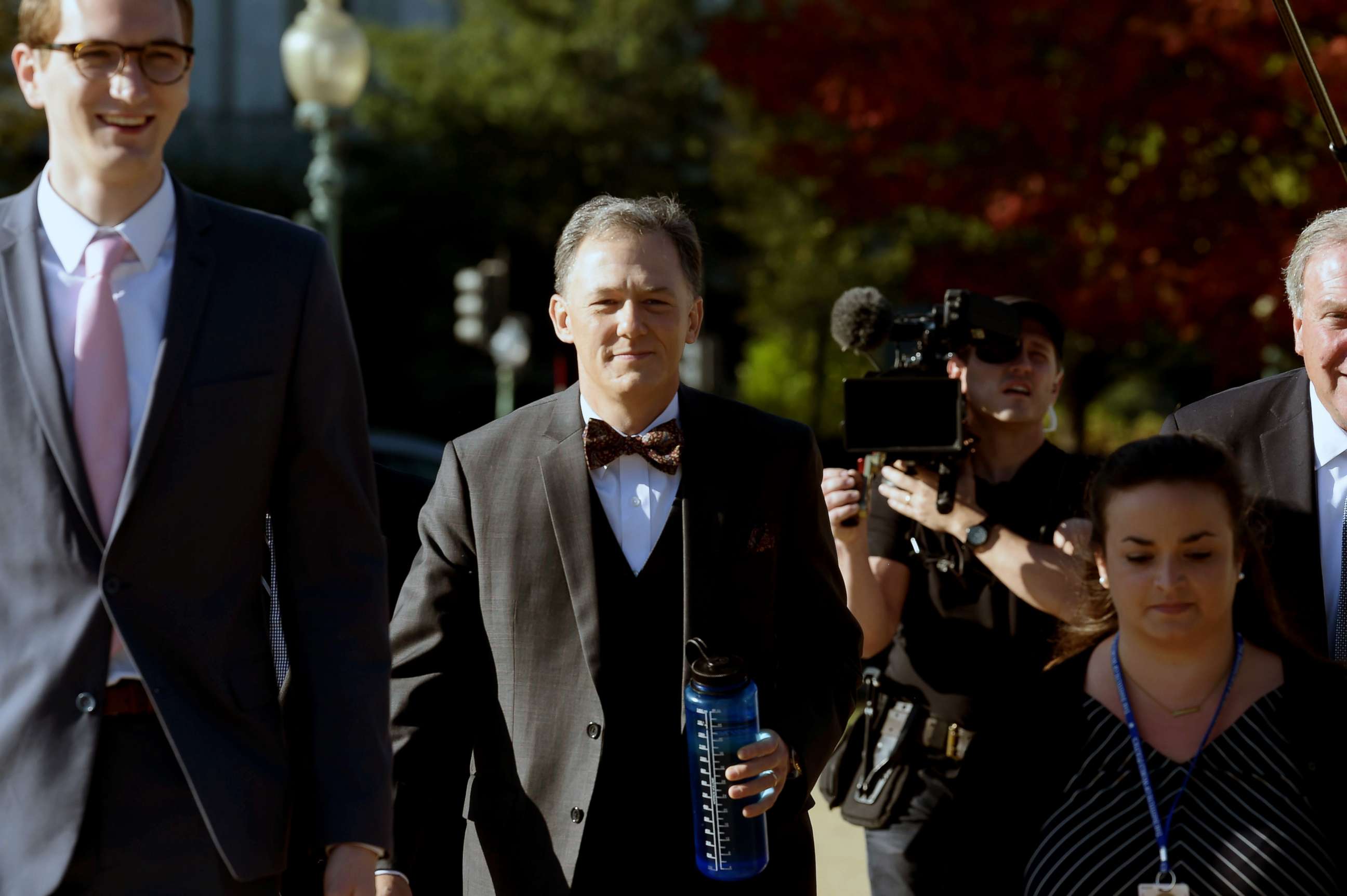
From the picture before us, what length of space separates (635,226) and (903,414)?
117 centimetres

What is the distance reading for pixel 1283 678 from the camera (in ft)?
10.3

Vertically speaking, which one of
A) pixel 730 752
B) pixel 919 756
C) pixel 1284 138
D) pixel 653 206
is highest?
pixel 1284 138

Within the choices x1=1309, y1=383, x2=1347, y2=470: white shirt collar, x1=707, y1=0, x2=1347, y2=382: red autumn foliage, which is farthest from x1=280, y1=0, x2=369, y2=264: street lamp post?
x1=1309, y1=383, x2=1347, y2=470: white shirt collar

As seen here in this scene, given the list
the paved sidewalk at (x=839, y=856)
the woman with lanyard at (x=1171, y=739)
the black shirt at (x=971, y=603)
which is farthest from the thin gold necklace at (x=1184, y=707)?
the paved sidewalk at (x=839, y=856)

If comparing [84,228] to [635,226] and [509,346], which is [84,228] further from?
[509,346]

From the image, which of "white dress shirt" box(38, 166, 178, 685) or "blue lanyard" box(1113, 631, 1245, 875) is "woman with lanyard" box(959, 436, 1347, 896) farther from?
"white dress shirt" box(38, 166, 178, 685)

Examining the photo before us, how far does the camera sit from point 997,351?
182 inches

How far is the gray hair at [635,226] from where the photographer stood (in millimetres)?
3592

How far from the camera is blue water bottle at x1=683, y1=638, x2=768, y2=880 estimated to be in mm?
3217

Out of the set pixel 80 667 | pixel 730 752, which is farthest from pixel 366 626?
pixel 730 752

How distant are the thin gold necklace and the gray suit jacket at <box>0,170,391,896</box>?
1.36 metres

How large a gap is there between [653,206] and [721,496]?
0.63 m

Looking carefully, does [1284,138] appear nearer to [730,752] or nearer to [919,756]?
[919,756]

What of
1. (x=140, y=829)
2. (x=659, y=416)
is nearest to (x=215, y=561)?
(x=140, y=829)
